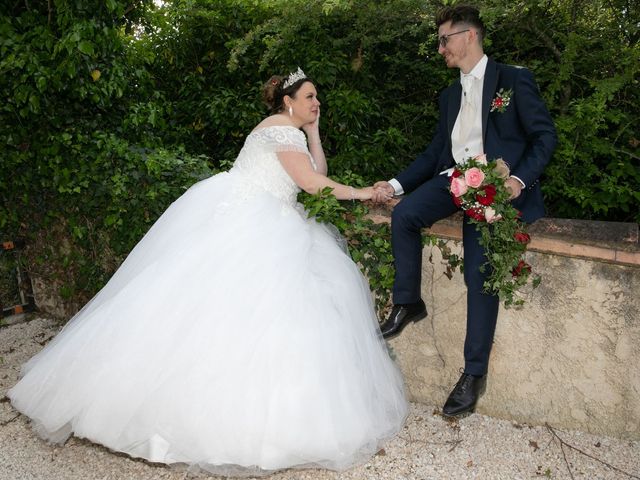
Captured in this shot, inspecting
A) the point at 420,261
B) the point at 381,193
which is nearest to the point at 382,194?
the point at 381,193

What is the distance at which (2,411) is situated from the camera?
11.9ft

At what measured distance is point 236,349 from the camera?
2.88 meters

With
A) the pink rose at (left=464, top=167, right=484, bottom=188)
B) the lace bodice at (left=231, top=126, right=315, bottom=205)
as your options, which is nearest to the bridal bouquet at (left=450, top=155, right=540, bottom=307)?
the pink rose at (left=464, top=167, right=484, bottom=188)

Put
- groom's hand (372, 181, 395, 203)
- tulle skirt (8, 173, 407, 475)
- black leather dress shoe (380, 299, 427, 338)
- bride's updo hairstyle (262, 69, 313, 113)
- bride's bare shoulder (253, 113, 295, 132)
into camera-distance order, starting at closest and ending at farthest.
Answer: tulle skirt (8, 173, 407, 475)
black leather dress shoe (380, 299, 427, 338)
groom's hand (372, 181, 395, 203)
bride's bare shoulder (253, 113, 295, 132)
bride's updo hairstyle (262, 69, 313, 113)

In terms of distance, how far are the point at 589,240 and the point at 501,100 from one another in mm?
843

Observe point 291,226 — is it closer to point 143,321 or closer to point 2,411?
point 143,321

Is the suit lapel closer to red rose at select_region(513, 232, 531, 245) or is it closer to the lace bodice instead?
red rose at select_region(513, 232, 531, 245)

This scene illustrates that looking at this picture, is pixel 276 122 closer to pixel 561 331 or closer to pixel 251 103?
pixel 561 331

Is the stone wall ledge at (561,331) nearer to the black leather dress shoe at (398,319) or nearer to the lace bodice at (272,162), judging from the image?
the black leather dress shoe at (398,319)

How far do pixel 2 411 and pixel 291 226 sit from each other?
2161mm

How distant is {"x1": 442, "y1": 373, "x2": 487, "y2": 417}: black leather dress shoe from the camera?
10.3ft

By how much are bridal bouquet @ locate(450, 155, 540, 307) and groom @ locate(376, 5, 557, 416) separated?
7cm

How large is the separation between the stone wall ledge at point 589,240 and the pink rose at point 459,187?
0.48 meters

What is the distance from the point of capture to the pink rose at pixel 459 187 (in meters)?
2.88
